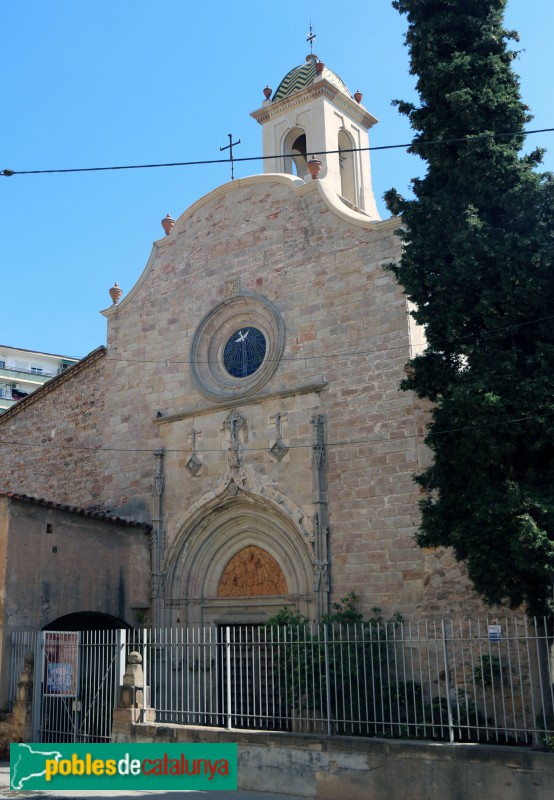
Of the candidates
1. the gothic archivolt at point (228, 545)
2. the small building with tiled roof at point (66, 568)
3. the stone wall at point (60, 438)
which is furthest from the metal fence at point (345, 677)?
the stone wall at point (60, 438)

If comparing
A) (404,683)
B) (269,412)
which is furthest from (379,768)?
(269,412)

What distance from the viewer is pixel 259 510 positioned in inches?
606

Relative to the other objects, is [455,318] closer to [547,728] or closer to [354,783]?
[547,728]

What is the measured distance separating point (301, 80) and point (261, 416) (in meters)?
9.73

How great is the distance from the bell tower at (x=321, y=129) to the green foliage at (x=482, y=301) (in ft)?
26.8

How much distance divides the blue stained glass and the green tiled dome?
22.9 ft

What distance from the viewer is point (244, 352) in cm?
1670

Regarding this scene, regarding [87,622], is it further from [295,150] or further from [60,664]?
[295,150]

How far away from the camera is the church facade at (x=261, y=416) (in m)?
14.0

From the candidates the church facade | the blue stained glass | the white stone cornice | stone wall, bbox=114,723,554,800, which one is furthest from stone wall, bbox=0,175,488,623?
the white stone cornice

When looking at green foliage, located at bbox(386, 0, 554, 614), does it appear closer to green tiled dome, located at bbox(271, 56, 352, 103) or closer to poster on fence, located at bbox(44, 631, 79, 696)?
poster on fence, located at bbox(44, 631, 79, 696)

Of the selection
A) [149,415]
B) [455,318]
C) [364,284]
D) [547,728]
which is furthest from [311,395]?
[547,728]

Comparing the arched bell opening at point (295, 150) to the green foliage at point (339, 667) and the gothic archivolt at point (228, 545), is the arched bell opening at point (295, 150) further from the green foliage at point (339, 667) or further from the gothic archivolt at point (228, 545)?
the green foliage at point (339, 667)

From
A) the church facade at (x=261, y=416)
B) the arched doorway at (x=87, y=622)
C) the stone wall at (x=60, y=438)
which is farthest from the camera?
the stone wall at (x=60, y=438)
